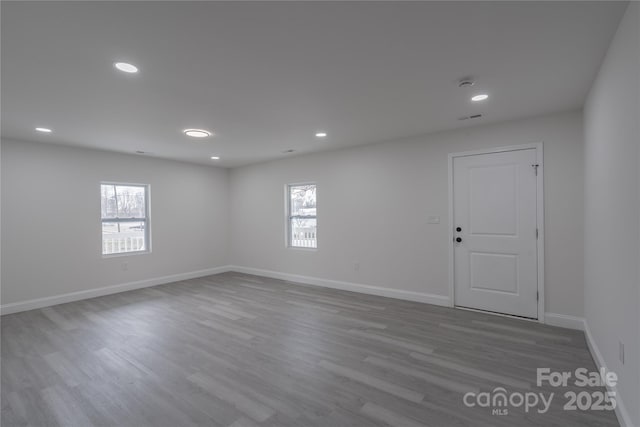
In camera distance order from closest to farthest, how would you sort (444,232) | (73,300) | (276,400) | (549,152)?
(276,400), (549,152), (444,232), (73,300)

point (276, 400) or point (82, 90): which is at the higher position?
point (82, 90)

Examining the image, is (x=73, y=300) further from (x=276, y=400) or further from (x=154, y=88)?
(x=276, y=400)

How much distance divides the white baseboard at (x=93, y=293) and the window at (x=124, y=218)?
616mm

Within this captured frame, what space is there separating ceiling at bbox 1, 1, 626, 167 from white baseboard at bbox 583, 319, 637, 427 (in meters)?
2.36

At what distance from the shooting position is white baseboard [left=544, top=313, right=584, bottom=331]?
3385mm

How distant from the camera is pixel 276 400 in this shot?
7.15 feet

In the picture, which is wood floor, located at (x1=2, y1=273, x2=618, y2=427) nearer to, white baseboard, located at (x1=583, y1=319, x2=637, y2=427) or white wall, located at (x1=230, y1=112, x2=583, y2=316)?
white baseboard, located at (x1=583, y1=319, x2=637, y2=427)

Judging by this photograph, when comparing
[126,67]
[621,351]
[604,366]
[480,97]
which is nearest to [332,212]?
[480,97]

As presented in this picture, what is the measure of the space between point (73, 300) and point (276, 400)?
444cm

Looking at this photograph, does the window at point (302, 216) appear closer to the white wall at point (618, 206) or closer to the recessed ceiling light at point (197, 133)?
the recessed ceiling light at point (197, 133)

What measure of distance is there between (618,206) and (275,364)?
2820 millimetres

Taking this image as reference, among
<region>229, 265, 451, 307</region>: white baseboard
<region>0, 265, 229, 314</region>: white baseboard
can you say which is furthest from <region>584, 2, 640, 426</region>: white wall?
<region>0, 265, 229, 314</region>: white baseboard

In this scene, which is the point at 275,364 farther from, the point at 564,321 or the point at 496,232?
the point at 564,321

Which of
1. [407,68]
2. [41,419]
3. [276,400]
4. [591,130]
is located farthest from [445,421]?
[591,130]
